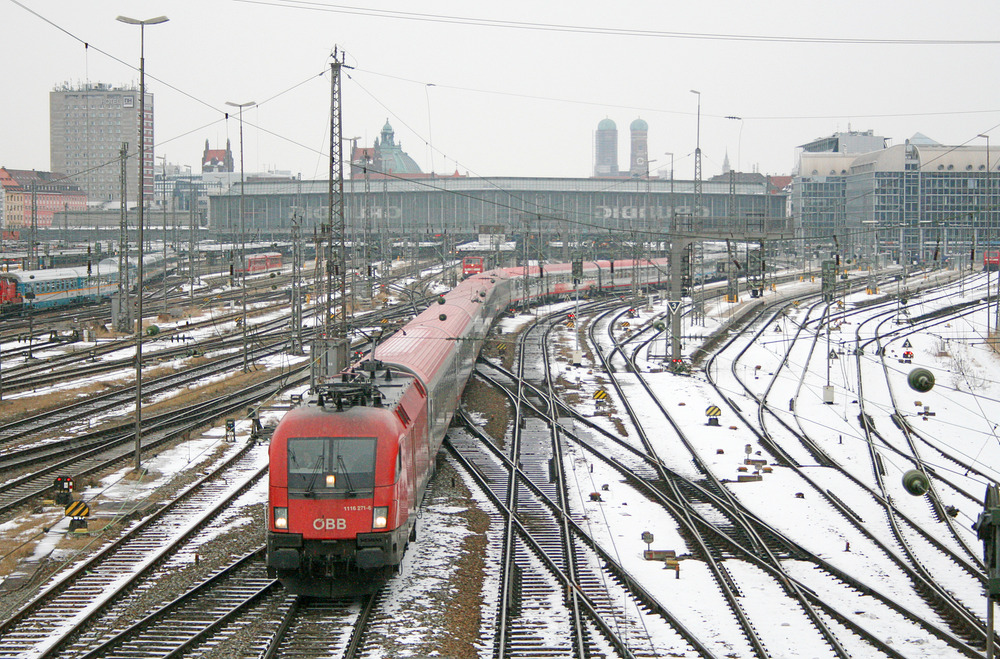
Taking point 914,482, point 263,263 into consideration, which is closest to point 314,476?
point 914,482

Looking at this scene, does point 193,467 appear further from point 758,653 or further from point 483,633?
point 758,653

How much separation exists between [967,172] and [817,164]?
1975 cm

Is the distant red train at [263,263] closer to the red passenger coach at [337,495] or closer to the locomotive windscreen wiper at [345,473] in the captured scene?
the red passenger coach at [337,495]

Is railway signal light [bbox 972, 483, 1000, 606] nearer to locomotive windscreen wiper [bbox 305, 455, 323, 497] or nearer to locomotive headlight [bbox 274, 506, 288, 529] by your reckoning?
locomotive windscreen wiper [bbox 305, 455, 323, 497]

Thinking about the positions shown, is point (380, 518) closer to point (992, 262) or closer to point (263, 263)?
point (263, 263)

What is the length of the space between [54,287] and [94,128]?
497 ft

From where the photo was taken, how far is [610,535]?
16.7 metres

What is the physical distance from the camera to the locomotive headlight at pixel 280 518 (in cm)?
1262

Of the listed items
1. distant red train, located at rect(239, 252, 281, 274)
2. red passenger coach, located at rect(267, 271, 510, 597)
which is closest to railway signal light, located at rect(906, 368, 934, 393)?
red passenger coach, located at rect(267, 271, 510, 597)

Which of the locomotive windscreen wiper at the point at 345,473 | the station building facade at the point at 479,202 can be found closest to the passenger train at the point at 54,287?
the locomotive windscreen wiper at the point at 345,473

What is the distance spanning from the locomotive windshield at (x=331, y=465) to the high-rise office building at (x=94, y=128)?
620ft

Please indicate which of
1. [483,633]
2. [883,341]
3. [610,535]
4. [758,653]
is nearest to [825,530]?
[610,535]

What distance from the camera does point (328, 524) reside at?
12.6 metres

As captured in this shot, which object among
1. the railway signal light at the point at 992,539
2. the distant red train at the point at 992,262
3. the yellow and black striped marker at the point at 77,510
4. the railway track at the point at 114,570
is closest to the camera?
the railway signal light at the point at 992,539
